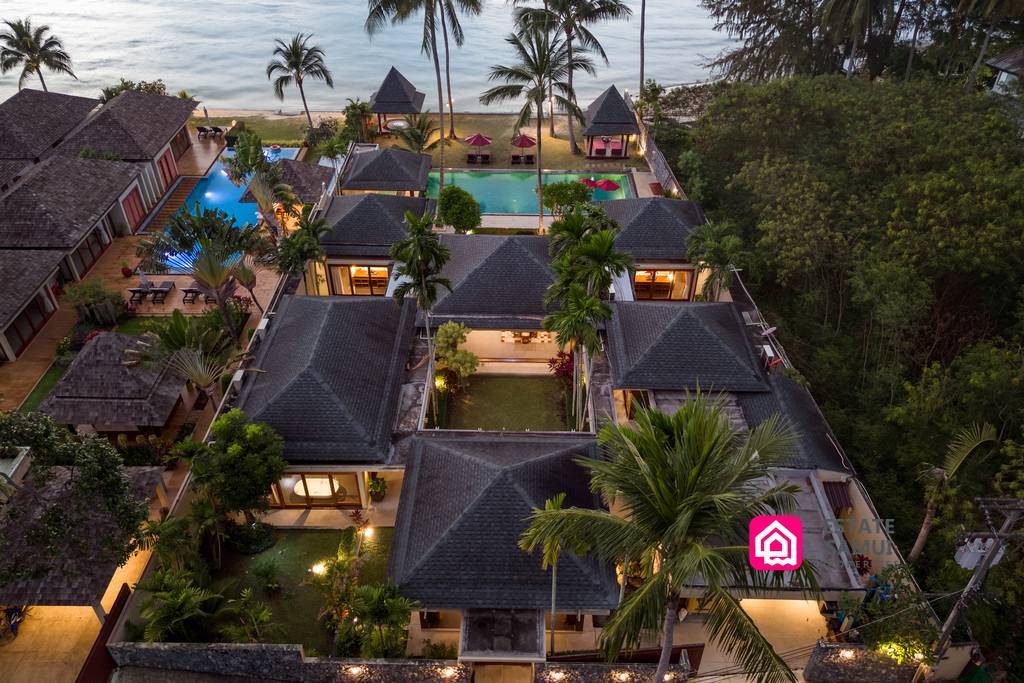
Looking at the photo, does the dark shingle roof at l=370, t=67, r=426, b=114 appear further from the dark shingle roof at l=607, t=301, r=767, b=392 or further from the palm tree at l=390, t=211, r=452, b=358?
the dark shingle roof at l=607, t=301, r=767, b=392

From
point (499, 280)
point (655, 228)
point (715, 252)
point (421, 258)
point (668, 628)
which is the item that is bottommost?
point (499, 280)

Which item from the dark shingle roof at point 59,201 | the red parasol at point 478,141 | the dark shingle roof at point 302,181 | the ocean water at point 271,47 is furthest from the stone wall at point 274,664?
the ocean water at point 271,47

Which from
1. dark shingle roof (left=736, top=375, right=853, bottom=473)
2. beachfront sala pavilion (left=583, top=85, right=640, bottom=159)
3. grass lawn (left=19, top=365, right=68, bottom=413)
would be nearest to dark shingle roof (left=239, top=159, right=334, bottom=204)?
grass lawn (left=19, top=365, right=68, bottom=413)

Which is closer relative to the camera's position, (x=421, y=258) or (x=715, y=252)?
(x=421, y=258)

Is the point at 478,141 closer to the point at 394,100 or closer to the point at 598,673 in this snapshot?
the point at 394,100

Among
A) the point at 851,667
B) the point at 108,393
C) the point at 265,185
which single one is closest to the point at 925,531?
the point at 851,667

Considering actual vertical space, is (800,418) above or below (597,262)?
below

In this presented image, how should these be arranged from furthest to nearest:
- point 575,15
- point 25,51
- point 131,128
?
1. point 25,51
2. point 575,15
3. point 131,128
